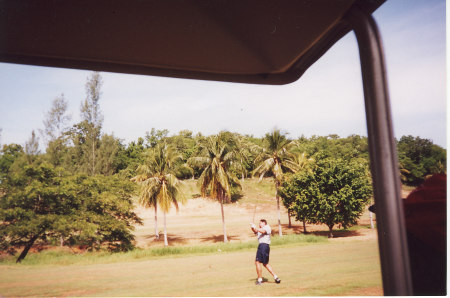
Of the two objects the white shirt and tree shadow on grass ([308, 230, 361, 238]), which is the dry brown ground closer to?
tree shadow on grass ([308, 230, 361, 238])

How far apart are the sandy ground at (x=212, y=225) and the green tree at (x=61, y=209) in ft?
11.8

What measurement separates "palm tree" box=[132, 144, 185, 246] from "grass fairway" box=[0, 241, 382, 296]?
866cm

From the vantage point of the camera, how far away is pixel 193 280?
9555 mm

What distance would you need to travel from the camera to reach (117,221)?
15.4 metres

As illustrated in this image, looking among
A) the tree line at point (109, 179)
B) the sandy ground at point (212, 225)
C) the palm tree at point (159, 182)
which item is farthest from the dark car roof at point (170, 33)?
the palm tree at point (159, 182)

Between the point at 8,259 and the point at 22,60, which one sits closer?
the point at 22,60

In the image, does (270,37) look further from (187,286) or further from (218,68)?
(187,286)

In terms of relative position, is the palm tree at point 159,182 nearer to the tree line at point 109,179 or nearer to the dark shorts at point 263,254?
the tree line at point 109,179

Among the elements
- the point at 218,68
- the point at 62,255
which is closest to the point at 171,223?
the point at 62,255

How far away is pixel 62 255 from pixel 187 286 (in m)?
10.1

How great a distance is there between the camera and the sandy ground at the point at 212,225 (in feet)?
78.1

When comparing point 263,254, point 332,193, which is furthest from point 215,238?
point 263,254

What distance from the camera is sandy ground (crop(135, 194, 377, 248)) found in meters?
23.8

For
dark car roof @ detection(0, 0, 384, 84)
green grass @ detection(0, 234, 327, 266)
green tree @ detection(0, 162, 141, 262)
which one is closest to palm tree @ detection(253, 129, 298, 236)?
green grass @ detection(0, 234, 327, 266)
